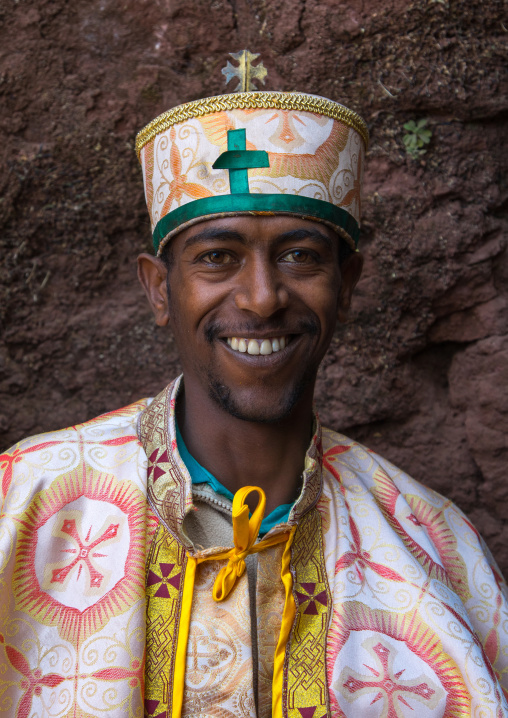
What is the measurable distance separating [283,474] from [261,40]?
1.66 metres

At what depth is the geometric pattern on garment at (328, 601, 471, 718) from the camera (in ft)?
5.57

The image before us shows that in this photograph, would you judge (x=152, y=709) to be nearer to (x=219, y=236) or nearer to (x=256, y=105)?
(x=219, y=236)

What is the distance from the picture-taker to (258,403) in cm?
184

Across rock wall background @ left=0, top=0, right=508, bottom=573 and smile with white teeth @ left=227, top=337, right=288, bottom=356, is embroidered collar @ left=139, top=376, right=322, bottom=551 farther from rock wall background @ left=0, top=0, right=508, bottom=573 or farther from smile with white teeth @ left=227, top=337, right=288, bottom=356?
rock wall background @ left=0, top=0, right=508, bottom=573

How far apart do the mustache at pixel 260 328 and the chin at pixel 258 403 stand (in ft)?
0.41

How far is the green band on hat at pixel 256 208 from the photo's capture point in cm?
178

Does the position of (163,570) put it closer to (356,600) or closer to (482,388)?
(356,600)

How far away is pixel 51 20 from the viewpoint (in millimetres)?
2607

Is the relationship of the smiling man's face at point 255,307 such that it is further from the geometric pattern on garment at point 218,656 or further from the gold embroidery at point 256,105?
the geometric pattern on garment at point 218,656

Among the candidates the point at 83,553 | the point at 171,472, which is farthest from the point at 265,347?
the point at 83,553

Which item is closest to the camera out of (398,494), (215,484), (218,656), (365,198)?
(218,656)

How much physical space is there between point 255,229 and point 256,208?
0.05 metres

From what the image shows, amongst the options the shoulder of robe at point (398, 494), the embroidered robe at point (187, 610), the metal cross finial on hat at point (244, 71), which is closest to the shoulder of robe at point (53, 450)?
the embroidered robe at point (187, 610)

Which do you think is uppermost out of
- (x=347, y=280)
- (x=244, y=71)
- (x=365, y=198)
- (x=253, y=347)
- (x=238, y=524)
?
(x=365, y=198)
